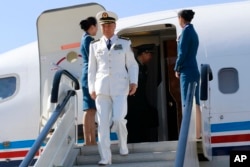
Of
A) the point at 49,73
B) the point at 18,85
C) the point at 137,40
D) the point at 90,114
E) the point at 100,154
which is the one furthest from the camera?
the point at 137,40

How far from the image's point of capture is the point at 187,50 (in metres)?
7.02

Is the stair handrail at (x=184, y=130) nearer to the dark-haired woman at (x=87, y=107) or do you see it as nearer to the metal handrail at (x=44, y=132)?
the dark-haired woman at (x=87, y=107)

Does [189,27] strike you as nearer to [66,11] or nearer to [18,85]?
[66,11]

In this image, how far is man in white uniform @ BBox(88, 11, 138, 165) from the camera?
6613 millimetres

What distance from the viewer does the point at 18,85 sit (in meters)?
8.67

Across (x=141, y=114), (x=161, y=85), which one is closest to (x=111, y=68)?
(x=141, y=114)

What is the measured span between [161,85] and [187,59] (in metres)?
2.01

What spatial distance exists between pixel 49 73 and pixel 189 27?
2245mm

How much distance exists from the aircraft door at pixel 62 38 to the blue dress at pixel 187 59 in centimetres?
155

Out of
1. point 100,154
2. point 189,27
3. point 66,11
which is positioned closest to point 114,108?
point 100,154

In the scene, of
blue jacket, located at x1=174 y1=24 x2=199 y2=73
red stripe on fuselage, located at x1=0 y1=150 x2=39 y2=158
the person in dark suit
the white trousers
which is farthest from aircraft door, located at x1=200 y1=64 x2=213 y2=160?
red stripe on fuselage, located at x1=0 y1=150 x2=39 y2=158

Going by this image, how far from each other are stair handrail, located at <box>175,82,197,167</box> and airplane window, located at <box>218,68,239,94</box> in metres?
1.32

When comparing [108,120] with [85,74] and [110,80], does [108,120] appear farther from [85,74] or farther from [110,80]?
[85,74]

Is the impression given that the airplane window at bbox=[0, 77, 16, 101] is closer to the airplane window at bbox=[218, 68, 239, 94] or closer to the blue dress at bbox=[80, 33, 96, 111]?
the blue dress at bbox=[80, 33, 96, 111]
